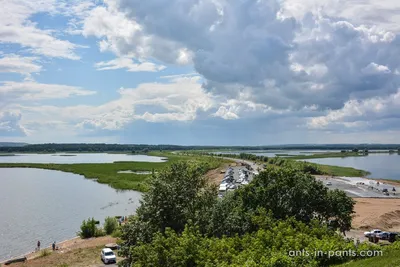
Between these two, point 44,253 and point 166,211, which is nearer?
point 166,211

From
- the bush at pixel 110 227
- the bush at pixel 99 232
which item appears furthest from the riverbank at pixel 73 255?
the bush at pixel 110 227

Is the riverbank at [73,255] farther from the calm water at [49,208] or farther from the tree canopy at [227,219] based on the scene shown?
the tree canopy at [227,219]

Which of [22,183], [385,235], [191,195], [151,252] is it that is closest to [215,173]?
[22,183]

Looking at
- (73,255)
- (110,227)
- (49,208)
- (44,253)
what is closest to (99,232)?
(110,227)

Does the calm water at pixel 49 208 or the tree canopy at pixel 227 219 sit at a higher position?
the tree canopy at pixel 227 219

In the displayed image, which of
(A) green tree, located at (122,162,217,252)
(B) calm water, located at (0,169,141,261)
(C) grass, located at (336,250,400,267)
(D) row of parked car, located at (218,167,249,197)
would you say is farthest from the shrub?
(C) grass, located at (336,250,400,267)

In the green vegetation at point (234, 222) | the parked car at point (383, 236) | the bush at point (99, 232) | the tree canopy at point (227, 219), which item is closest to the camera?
the green vegetation at point (234, 222)

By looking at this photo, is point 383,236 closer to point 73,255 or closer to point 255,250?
point 255,250

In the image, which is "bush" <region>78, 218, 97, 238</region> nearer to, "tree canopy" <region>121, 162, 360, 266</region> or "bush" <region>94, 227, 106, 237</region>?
"bush" <region>94, 227, 106, 237</region>
